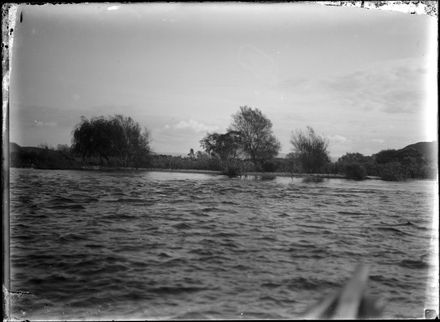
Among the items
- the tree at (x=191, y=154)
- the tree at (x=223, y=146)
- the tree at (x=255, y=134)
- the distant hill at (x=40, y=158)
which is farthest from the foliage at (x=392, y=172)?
the distant hill at (x=40, y=158)

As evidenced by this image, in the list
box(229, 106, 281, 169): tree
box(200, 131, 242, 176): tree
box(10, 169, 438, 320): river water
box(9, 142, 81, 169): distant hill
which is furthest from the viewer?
box(200, 131, 242, 176): tree

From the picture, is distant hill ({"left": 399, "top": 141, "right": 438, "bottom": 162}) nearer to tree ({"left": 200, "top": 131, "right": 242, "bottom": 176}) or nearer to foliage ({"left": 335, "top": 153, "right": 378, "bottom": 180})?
foliage ({"left": 335, "top": 153, "right": 378, "bottom": 180})

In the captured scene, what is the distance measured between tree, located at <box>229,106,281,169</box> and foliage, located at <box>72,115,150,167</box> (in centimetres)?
84

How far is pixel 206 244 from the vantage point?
355 centimetres

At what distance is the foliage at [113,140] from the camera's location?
3.64 meters

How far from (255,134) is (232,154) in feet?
1.02

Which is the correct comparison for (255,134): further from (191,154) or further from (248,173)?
(191,154)

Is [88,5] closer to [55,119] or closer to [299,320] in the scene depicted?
[55,119]

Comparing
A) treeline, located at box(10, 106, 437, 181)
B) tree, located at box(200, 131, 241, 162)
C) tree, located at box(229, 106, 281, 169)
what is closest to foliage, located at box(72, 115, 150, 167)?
treeline, located at box(10, 106, 437, 181)

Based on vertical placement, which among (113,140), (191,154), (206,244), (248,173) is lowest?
(206,244)

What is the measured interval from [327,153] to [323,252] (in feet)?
2.80

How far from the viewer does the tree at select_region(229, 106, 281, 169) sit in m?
3.63

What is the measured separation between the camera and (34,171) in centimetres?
368

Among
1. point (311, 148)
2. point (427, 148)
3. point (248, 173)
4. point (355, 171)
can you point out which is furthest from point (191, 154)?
point (427, 148)
